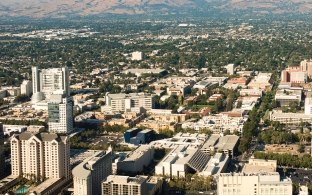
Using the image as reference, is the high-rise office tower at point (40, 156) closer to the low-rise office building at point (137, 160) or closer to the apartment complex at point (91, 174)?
the apartment complex at point (91, 174)

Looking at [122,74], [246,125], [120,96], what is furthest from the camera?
[122,74]

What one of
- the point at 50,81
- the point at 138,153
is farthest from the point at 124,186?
the point at 50,81

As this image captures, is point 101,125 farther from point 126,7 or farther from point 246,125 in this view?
point 126,7

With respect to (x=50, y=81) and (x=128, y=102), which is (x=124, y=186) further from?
(x=50, y=81)

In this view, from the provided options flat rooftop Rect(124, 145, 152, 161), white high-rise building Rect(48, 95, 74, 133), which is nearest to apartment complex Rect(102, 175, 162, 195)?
flat rooftop Rect(124, 145, 152, 161)

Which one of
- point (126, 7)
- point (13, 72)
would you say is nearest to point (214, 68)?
point (13, 72)

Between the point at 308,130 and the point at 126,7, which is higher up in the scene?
the point at 126,7
